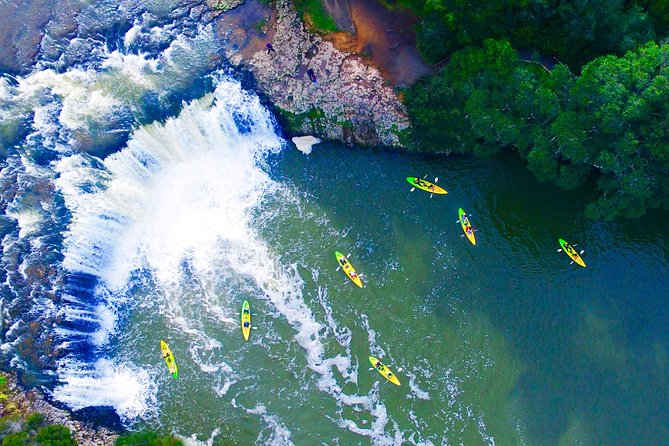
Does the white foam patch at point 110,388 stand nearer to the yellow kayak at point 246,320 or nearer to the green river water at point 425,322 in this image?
the green river water at point 425,322

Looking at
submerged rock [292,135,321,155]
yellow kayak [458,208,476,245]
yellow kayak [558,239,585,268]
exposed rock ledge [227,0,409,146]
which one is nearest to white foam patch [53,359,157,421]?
submerged rock [292,135,321,155]

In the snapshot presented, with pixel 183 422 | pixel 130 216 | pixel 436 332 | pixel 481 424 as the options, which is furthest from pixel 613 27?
pixel 183 422

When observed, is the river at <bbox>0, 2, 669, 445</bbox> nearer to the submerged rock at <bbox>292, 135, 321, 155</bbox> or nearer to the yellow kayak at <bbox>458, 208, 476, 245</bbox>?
the yellow kayak at <bbox>458, 208, 476, 245</bbox>

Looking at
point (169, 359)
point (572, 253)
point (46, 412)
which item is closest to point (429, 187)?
point (572, 253)

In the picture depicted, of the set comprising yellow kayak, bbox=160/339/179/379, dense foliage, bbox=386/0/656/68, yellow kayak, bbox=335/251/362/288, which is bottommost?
yellow kayak, bbox=160/339/179/379

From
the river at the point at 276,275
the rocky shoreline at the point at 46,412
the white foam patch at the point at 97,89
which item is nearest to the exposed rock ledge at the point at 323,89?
the river at the point at 276,275
